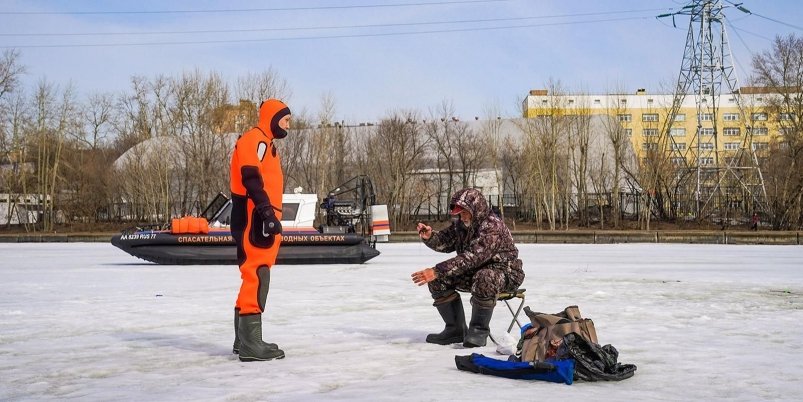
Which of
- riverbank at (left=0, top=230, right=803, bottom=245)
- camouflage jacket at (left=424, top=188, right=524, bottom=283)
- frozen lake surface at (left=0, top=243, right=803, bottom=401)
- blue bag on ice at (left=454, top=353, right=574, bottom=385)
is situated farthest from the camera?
riverbank at (left=0, top=230, right=803, bottom=245)

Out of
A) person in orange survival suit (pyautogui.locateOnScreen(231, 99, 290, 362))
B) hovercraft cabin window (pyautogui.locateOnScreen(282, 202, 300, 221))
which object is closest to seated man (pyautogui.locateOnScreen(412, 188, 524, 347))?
person in orange survival suit (pyautogui.locateOnScreen(231, 99, 290, 362))

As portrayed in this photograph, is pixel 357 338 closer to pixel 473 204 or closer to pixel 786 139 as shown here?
pixel 473 204

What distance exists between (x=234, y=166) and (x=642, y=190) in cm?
3145

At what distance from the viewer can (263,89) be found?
38.9 metres

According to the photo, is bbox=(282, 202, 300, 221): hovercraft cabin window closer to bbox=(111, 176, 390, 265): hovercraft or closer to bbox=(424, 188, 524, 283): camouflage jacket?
bbox=(111, 176, 390, 265): hovercraft

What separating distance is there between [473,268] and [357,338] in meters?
1.13

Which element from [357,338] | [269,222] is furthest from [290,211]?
[269,222]

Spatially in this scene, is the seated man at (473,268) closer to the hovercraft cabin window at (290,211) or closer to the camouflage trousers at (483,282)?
the camouflage trousers at (483,282)

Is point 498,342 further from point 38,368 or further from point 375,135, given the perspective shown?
point 375,135

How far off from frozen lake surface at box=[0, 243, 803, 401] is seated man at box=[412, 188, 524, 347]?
0.57 feet

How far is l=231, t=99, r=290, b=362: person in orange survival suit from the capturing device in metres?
4.99

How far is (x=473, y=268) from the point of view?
553 centimetres

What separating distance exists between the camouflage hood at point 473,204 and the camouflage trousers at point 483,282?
1.17 feet

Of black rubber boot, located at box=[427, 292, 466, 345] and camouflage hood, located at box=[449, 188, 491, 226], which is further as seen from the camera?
black rubber boot, located at box=[427, 292, 466, 345]
